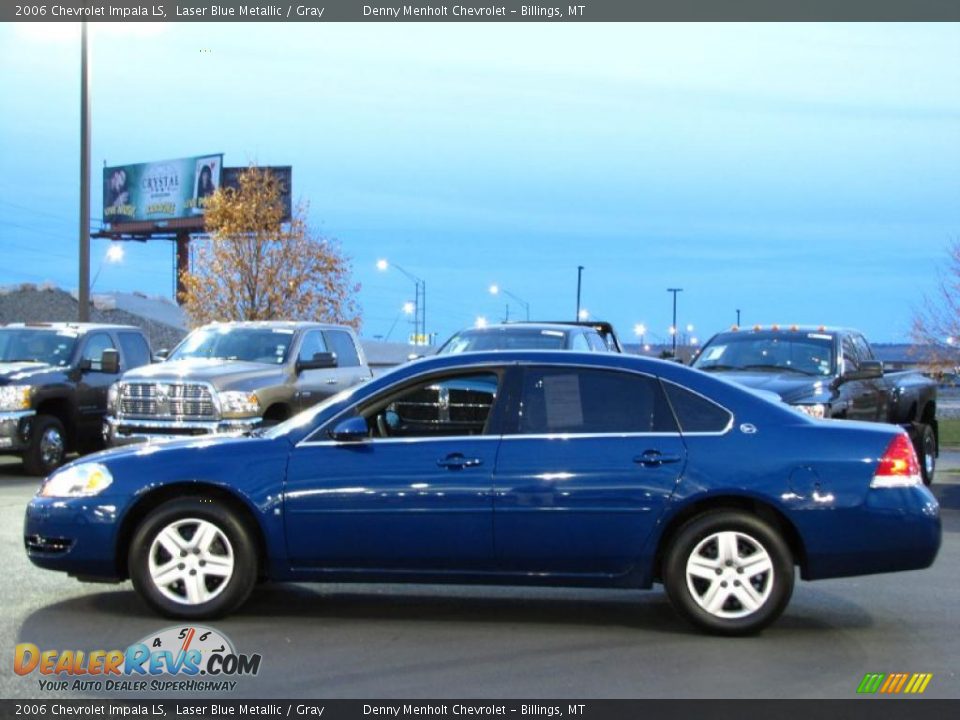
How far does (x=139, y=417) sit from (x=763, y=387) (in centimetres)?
695

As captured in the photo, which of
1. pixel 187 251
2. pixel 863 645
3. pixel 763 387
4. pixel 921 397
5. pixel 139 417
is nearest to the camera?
pixel 863 645

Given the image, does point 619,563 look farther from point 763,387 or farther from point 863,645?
point 763,387

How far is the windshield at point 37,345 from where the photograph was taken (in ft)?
55.3

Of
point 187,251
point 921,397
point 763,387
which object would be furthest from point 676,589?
point 187,251

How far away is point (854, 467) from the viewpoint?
22.9 feet

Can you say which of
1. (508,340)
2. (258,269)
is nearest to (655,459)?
(508,340)

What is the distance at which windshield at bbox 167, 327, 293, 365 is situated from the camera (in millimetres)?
15312

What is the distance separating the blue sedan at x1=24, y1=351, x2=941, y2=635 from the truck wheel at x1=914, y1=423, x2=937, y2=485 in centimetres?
880

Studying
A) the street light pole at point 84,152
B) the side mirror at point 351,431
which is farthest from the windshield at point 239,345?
the side mirror at point 351,431

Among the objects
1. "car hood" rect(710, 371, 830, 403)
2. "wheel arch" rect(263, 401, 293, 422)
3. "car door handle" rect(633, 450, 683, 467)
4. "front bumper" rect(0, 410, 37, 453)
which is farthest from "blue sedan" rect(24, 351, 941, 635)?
"front bumper" rect(0, 410, 37, 453)

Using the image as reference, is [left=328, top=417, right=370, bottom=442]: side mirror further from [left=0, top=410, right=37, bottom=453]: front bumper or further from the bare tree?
the bare tree

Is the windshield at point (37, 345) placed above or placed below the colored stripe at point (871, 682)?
above

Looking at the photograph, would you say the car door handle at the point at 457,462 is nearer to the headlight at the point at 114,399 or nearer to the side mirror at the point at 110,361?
the headlight at the point at 114,399

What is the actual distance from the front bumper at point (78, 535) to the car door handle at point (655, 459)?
3.04 meters
